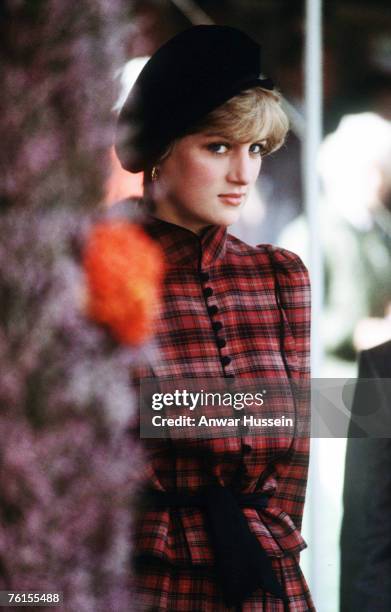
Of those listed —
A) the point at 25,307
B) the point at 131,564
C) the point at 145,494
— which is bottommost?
the point at 131,564

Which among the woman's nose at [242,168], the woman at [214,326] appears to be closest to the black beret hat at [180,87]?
the woman at [214,326]

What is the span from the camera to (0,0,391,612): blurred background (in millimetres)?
1663

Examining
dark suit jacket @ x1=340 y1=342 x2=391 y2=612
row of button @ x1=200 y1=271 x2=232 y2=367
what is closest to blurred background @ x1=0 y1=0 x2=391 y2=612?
dark suit jacket @ x1=340 y1=342 x2=391 y2=612

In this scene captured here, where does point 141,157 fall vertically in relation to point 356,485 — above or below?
above

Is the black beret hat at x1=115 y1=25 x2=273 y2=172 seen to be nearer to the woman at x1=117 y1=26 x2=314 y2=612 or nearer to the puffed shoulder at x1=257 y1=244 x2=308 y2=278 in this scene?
the woman at x1=117 y1=26 x2=314 y2=612

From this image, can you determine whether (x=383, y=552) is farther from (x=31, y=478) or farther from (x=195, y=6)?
(x=195, y=6)

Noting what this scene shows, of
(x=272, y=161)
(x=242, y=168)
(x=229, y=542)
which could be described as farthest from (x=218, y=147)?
(x=229, y=542)

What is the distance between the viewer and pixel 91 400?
5.70 ft

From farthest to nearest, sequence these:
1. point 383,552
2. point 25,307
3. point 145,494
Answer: point 383,552 → point 145,494 → point 25,307

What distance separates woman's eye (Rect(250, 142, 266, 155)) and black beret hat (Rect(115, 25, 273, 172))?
0.13 m

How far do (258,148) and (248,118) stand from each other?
0.32 feet

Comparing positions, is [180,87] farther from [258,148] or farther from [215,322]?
[215,322]

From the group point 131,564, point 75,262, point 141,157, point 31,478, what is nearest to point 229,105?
point 141,157

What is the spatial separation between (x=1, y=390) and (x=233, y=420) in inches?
20.3
